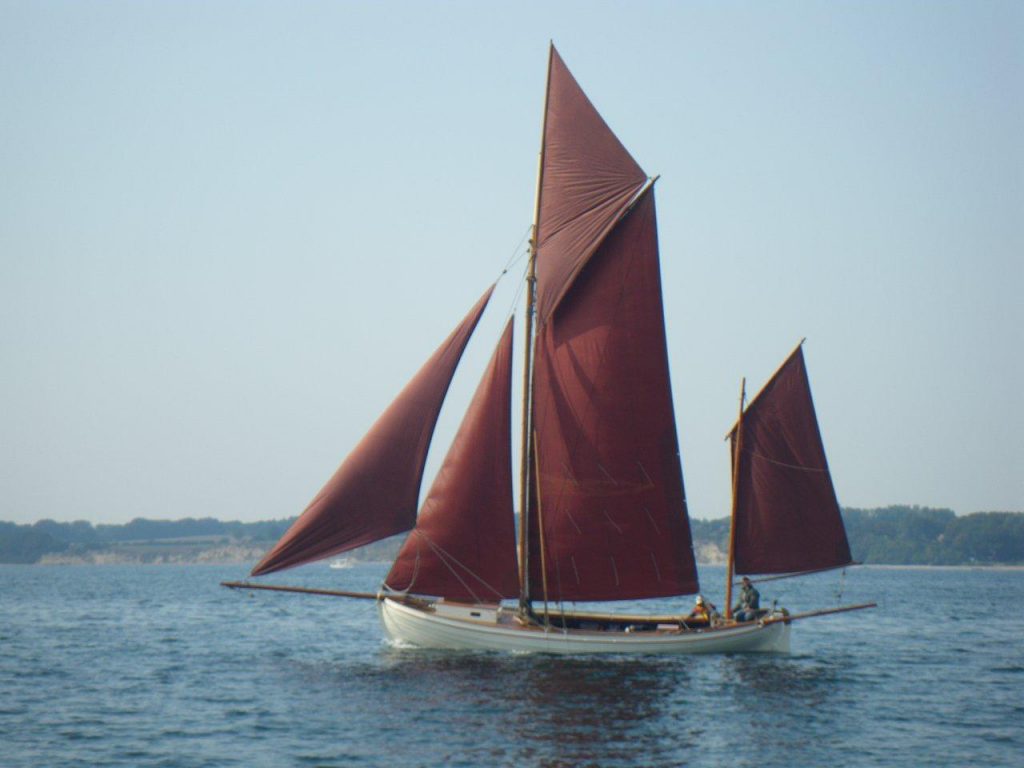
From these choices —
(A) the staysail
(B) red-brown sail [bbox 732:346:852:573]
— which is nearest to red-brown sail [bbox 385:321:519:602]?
(A) the staysail

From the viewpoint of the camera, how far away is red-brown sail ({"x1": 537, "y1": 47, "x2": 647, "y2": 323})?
136 feet

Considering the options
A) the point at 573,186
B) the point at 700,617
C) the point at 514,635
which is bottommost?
the point at 514,635

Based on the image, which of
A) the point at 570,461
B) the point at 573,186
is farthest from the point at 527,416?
the point at 573,186

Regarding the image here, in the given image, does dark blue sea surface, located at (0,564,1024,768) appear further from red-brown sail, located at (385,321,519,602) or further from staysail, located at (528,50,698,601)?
staysail, located at (528,50,698,601)

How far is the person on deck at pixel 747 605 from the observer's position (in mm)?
42812

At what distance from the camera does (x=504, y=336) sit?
4141 centimetres

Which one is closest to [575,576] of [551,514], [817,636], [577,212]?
[551,514]

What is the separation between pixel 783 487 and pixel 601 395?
746 centimetres

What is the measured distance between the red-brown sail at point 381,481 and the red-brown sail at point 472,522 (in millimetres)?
1061

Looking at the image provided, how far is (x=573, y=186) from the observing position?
41812mm

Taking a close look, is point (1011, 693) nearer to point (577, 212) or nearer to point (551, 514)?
point (551, 514)

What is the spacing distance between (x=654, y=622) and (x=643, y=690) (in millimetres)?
5687

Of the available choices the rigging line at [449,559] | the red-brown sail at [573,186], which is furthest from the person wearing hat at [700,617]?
the red-brown sail at [573,186]

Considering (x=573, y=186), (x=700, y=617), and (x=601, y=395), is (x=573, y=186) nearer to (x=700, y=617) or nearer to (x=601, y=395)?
(x=601, y=395)
